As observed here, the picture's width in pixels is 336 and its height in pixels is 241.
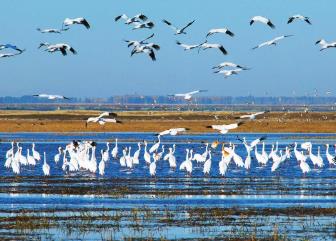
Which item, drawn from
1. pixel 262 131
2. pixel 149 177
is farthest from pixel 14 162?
pixel 262 131

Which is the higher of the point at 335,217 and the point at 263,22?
the point at 263,22

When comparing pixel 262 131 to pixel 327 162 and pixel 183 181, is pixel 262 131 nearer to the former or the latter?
pixel 327 162

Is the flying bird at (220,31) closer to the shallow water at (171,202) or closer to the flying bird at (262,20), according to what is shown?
the flying bird at (262,20)

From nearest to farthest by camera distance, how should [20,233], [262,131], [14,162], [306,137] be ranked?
1. [20,233]
2. [14,162]
3. [306,137]
4. [262,131]

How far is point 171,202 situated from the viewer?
71.0ft

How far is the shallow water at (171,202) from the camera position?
16812 millimetres

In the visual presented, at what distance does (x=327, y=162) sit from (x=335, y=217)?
18078 mm

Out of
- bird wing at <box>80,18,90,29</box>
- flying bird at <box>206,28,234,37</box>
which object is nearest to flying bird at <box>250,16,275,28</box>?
flying bird at <box>206,28,234,37</box>

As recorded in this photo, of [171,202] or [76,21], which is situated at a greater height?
[76,21]

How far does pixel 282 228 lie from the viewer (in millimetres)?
17078

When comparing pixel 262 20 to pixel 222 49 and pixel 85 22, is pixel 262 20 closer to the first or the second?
pixel 222 49

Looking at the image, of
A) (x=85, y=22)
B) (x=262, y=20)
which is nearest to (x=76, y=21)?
(x=85, y=22)

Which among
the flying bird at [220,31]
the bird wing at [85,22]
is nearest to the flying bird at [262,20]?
the flying bird at [220,31]

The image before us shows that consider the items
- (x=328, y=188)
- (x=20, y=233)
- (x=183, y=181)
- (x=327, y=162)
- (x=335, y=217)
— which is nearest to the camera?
(x=20, y=233)
